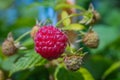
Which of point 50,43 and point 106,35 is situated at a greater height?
point 50,43

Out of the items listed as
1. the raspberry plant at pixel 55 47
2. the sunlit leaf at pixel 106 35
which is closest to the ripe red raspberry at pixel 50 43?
the raspberry plant at pixel 55 47

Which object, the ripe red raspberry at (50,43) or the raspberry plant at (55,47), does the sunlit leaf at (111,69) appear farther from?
the ripe red raspberry at (50,43)

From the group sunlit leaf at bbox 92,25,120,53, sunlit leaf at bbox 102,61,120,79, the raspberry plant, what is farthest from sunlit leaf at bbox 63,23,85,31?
sunlit leaf at bbox 92,25,120,53

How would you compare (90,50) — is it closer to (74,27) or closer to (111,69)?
(111,69)

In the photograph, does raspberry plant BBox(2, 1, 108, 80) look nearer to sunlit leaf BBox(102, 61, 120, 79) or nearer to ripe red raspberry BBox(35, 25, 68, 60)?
ripe red raspberry BBox(35, 25, 68, 60)

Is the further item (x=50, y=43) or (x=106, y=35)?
(x=106, y=35)

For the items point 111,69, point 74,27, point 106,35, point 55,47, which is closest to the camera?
point 55,47

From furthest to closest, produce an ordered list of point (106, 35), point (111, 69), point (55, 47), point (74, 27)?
point (106, 35)
point (111, 69)
point (74, 27)
point (55, 47)

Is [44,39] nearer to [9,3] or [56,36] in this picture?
[56,36]

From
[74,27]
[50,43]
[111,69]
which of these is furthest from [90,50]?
[50,43]
